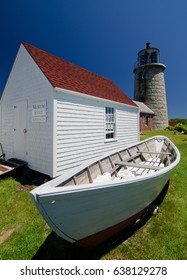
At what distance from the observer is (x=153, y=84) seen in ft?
93.7

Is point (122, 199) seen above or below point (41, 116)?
below

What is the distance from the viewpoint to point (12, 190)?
5.62m

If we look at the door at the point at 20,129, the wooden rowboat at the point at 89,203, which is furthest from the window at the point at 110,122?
the wooden rowboat at the point at 89,203

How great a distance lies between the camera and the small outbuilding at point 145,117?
26.1 meters

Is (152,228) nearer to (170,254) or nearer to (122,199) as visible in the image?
(170,254)

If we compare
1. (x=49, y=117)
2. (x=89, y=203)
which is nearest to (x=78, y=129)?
(x=49, y=117)

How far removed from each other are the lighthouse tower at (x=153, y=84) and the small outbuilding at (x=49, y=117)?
2273 centimetres

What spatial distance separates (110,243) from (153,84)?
29950mm

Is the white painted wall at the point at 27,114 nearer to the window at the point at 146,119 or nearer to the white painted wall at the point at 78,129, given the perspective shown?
the white painted wall at the point at 78,129

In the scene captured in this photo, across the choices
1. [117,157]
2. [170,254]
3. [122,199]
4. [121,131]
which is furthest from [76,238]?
[121,131]

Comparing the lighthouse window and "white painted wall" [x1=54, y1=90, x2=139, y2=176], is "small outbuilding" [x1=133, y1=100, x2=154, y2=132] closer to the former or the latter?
the lighthouse window

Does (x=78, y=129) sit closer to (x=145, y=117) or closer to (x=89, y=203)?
(x=89, y=203)

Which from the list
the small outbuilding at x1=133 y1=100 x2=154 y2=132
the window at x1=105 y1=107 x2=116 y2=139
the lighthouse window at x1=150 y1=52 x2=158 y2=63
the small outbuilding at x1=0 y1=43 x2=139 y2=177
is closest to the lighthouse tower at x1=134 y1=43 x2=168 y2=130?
the lighthouse window at x1=150 y1=52 x2=158 y2=63
